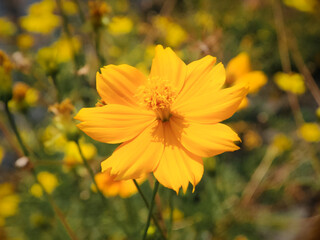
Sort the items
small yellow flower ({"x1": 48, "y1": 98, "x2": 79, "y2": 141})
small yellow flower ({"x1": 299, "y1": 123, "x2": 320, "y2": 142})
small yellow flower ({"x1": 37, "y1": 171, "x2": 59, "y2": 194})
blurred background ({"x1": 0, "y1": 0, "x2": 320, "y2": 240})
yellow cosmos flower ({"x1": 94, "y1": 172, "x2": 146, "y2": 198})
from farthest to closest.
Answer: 1. small yellow flower ({"x1": 37, "y1": 171, "x2": 59, "y2": 194})
2. small yellow flower ({"x1": 299, "y1": 123, "x2": 320, "y2": 142})
3. yellow cosmos flower ({"x1": 94, "y1": 172, "x2": 146, "y2": 198})
4. blurred background ({"x1": 0, "y1": 0, "x2": 320, "y2": 240})
5. small yellow flower ({"x1": 48, "y1": 98, "x2": 79, "y2": 141})

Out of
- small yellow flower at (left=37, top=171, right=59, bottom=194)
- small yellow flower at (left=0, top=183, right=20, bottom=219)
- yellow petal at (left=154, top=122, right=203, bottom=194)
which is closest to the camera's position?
yellow petal at (left=154, top=122, right=203, bottom=194)

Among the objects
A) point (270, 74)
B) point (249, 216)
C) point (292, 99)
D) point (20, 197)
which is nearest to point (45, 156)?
point (20, 197)

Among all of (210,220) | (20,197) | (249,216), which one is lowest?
(249,216)

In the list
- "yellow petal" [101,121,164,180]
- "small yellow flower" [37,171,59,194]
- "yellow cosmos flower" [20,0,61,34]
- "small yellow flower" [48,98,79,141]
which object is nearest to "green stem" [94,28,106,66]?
"small yellow flower" [48,98,79,141]

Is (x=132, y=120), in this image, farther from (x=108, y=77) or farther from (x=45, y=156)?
(x=45, y=156)

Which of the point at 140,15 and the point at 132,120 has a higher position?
the point at 140,15

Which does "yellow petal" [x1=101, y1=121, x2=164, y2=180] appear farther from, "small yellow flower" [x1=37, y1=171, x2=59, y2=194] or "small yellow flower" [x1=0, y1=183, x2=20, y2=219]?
"small yellow flower" [x1=0, y1=183, x2=20, y2=219]

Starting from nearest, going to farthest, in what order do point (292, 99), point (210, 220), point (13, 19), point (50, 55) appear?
1. point (50, 55)
2. point (210, 220)
3. point (292, 99)
4. point (13, 19)
